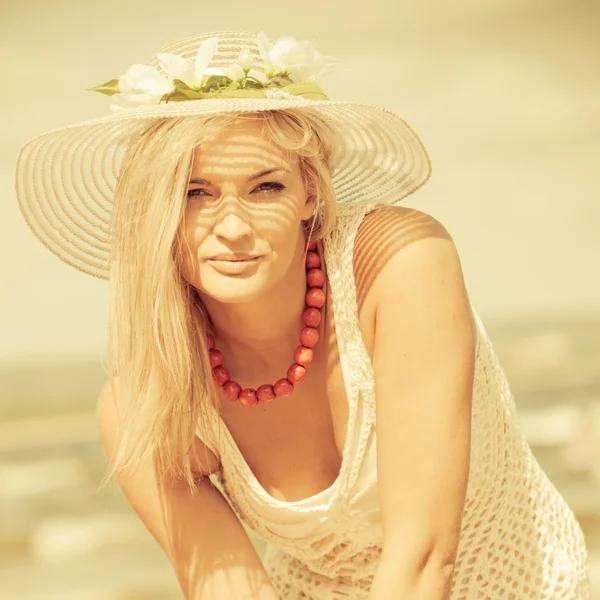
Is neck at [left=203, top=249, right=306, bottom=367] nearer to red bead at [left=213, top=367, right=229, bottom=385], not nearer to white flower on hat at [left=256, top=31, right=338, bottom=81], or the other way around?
red bead at [left=213, top=367, right=229, bottom=385]

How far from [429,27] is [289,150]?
503 inches

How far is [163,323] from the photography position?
6.67 ft

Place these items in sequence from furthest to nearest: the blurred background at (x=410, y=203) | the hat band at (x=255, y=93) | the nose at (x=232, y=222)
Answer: the blurred background at (x=410, y=203), the hat band at (x=255, y=93), the nose at (x=232, y=222)

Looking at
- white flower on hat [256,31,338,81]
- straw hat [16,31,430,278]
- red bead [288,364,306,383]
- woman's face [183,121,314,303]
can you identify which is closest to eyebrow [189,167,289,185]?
woman's face [183,121,314,303]

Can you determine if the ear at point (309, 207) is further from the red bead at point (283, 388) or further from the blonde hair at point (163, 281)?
the red bead at point (283, 388)

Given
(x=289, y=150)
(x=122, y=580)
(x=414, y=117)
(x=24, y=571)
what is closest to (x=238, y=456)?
(x=289, y=150)

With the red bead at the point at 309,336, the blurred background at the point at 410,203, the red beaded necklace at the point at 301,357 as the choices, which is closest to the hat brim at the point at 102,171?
the red beaded necklace at the point at 301,357

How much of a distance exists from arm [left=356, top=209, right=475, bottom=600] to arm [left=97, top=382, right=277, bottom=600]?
43 cm

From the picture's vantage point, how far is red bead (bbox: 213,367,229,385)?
2275 millimetres

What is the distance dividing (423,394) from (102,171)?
0.92m

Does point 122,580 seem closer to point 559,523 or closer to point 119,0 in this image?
point 559,523

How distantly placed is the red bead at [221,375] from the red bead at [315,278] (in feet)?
0.93

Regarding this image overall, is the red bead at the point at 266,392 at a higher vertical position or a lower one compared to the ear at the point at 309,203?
lower

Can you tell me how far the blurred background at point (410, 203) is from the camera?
5566mm
